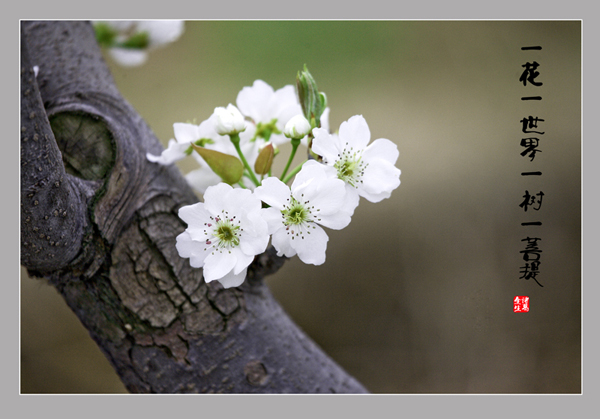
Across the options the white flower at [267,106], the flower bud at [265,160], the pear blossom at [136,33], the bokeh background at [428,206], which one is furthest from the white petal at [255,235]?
the pear blossom at [136,33]

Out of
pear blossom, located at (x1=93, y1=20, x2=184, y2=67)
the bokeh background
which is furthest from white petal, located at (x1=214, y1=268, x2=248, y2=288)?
pear blossom, located at (x1=93, y1=20, x2=184, y2=67)

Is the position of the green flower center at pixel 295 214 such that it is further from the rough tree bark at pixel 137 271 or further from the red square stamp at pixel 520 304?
the red square stamp at pixel 520 304

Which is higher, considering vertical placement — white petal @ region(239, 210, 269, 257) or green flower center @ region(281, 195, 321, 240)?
green flower center @ region(281, 195, 321, 240)

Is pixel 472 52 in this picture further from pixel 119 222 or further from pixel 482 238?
pixel 119 222

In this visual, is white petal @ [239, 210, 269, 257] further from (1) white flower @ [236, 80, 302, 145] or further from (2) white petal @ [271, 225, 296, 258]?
(1) white flower @ [236, 80, 302, 145]

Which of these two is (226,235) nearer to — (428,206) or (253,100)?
(253,100)

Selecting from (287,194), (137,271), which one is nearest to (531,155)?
(287,194)
